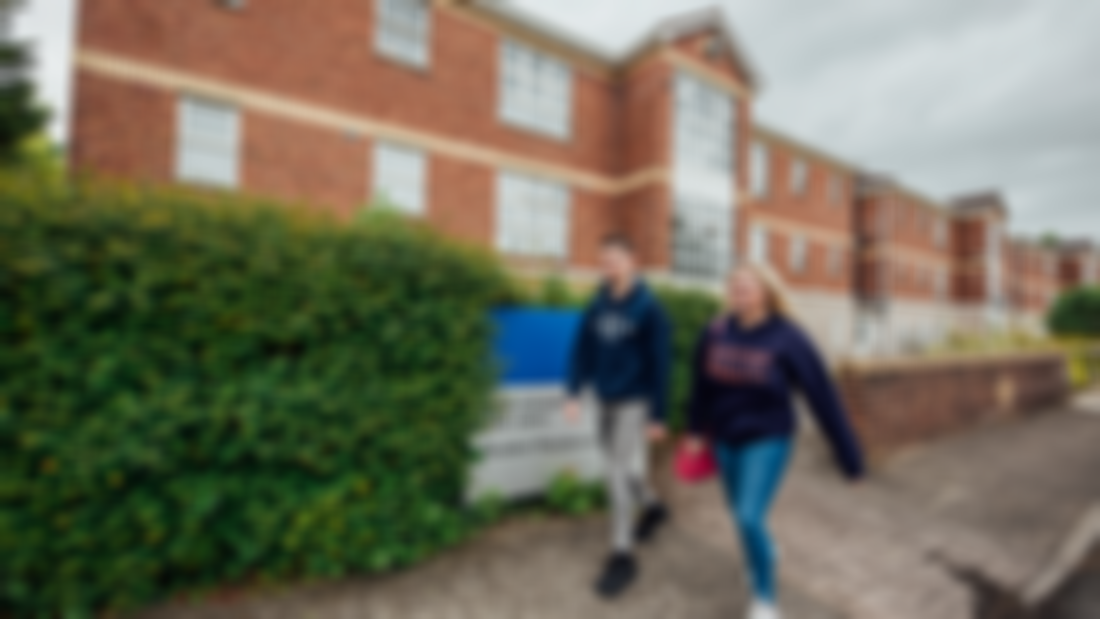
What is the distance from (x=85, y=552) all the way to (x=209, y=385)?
0.90m

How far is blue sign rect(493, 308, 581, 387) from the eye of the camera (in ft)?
11.6

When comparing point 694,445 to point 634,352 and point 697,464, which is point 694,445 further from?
point 634,352

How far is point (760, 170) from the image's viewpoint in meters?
19.5

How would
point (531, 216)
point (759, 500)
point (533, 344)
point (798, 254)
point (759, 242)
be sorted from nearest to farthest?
point (759, 500)
point (533, 344)
point (531, 216)
point (759, 242)
point (798, 254)

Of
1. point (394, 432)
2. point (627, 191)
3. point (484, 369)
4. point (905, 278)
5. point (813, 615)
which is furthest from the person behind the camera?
point (905, 278)

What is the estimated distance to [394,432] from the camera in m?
2.87

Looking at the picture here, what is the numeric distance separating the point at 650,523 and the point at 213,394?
3073mm

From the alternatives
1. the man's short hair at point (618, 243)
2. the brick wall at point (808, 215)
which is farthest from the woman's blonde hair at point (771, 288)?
the brick wall at point (808, 215)

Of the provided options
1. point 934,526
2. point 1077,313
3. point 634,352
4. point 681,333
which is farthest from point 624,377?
point 1077,313

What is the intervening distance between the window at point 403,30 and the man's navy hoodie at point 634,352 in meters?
10.3

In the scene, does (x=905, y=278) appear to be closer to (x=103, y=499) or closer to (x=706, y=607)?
(x=706, y=607)

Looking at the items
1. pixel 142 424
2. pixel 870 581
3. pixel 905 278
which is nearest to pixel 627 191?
pixel 870 581

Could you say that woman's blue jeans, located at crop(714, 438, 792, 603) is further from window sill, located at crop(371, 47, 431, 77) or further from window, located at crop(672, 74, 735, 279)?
window, located at crop(672, 74, 735, 279)

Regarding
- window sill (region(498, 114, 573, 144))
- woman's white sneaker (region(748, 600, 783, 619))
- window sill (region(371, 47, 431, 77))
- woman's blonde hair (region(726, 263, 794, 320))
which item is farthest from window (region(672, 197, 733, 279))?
woman's white sneaker (region(748, 600, 783, 619))
